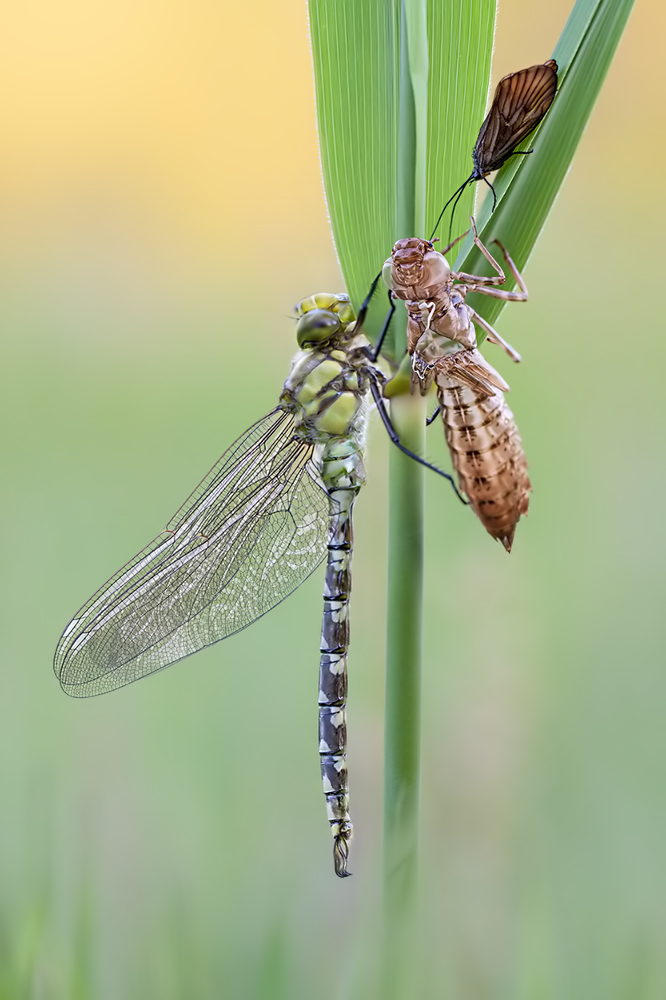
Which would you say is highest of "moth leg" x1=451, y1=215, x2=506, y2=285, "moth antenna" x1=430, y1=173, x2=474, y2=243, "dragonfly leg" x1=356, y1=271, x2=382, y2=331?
"moth antenna" x1=430, y1=173, x2=474, y2=243

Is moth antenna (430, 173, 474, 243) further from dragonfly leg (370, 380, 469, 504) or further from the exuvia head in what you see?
dragonfly leg (370, 380, 469, 504)

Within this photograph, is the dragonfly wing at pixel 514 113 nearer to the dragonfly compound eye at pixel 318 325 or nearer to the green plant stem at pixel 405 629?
the green plant stem at pixel 405 629

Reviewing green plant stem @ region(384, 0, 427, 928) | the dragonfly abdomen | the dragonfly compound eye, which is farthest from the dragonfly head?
green plant stem @ region(384, 0, 427, 928)

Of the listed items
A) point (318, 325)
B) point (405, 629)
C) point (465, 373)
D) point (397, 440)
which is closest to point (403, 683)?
point (405, 629)

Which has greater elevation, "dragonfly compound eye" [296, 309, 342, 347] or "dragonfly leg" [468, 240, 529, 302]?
"dragonfly compound eye" [296, 309, 342, 347]

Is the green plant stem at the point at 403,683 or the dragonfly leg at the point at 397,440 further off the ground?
the dragonfly leg at the point at 397,440

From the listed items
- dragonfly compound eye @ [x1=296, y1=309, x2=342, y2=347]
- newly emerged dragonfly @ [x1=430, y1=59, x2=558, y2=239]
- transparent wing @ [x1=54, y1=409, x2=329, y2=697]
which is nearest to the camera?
newly emerged dragonfly @ [x1=430, y1=59, x2=558, y2=239]

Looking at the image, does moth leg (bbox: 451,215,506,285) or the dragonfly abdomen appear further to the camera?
the dragonfly abdomen

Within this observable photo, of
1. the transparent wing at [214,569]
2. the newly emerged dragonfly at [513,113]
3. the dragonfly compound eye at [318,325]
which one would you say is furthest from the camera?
the transparent wing at [214,569]

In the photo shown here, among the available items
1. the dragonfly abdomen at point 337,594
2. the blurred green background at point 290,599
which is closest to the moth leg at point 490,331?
the blurred green background at point 290,599
